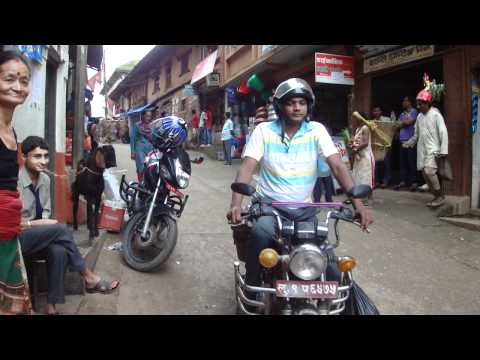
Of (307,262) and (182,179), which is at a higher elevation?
(182,179)

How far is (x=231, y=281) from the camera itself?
14.3ft

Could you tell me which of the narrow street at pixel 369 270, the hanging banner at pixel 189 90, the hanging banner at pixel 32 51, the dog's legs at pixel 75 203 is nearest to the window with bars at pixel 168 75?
the hanging banner at pixel 189 90

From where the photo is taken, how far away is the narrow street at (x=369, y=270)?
12.5 feet

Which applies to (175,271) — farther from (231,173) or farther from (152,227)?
(231,173)

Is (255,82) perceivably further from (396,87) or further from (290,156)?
(290,156)

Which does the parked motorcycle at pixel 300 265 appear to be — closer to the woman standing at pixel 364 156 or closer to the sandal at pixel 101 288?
the sandal at pixel 101 288

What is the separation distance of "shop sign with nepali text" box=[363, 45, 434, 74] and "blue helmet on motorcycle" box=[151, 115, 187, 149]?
5.27 metres

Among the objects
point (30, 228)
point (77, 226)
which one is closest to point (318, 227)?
point (30, 228)

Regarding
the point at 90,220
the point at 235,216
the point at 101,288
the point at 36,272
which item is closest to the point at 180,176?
the point at 90,220

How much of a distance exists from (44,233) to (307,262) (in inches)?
73.5

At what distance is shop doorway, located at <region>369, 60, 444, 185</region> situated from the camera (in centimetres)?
947

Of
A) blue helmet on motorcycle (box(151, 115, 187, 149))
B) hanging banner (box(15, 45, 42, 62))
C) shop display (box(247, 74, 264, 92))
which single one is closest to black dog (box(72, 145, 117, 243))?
blue helmet on motorcycle (box(151, 115, 187, 149))

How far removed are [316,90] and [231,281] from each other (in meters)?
8.73

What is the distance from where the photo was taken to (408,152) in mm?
8570
